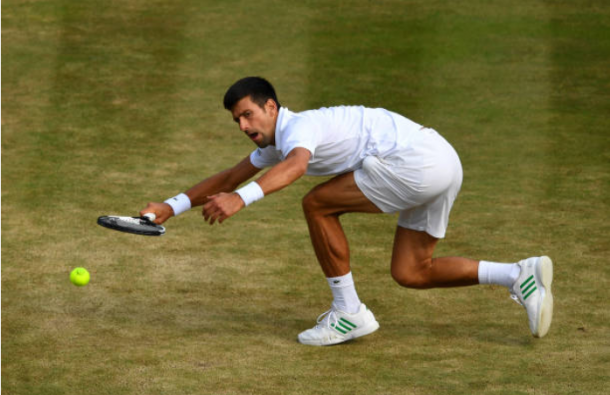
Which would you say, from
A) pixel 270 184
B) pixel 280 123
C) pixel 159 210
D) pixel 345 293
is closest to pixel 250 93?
pixel 280 123

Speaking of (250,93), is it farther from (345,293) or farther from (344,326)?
(344,326)

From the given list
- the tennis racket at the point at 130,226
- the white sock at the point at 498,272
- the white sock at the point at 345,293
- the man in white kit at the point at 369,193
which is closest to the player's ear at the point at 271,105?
the man in white kit at the point at 369,193

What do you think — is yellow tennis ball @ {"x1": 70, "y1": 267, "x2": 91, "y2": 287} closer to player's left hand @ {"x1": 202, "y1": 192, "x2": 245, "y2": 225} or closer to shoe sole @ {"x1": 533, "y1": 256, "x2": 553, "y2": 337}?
player's left hand @ {"x1": 202, "y1": 192, "x2": 245, "y2": 225}

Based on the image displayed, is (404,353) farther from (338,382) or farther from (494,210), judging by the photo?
(494,210)

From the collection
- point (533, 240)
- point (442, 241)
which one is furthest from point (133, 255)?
point (533, 240)

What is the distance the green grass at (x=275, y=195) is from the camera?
657 cm

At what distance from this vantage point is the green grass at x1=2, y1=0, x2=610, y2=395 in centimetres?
657

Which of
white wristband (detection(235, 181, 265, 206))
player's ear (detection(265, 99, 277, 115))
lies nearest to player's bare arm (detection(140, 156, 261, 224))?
player's ear (detection(265, 99, 277, 115))

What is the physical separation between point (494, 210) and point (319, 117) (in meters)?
3.44

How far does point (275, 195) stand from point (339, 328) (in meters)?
3.37

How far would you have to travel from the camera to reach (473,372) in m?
6.39

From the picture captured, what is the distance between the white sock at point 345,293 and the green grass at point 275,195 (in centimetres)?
24

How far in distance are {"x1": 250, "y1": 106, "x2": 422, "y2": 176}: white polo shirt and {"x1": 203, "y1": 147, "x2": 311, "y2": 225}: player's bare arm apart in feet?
0.76

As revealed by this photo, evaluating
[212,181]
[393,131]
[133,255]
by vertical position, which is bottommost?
[133,255]
